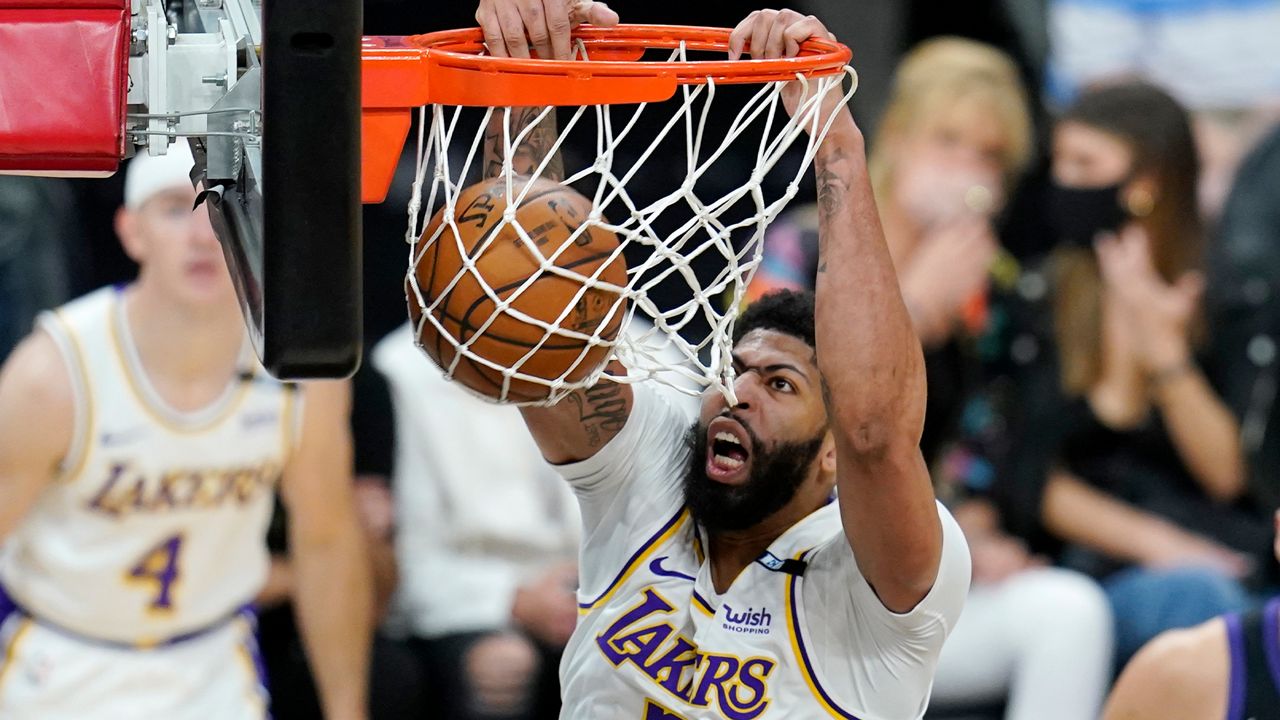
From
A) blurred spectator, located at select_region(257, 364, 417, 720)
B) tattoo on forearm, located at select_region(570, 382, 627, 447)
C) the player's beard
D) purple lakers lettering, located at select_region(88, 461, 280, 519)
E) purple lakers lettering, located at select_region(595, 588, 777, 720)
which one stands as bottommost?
blurred spectator, located at select_region(257, 364, 417, 720)

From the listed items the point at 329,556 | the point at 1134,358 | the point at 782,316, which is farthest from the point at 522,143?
the point at 1134,358

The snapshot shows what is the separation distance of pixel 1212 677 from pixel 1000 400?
223 cm

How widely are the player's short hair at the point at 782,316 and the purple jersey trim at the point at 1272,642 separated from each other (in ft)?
3.61

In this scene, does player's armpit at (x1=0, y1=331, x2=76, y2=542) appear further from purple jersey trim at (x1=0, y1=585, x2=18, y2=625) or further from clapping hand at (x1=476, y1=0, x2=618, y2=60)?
clapping hand at (x1=476, y1=0, x2=618, y2=60)

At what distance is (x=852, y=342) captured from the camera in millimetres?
2814

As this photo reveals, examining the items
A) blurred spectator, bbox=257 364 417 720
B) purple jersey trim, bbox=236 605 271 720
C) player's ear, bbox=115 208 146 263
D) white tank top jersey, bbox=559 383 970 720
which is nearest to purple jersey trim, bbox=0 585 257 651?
→ purple jersey trim, bbox=236 605 271 720

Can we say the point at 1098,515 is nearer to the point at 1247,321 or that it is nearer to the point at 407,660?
the point at 1247,321

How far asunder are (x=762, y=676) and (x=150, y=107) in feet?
4.27

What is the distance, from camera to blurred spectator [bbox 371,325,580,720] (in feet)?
16.6

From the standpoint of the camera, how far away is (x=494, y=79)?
2.73m

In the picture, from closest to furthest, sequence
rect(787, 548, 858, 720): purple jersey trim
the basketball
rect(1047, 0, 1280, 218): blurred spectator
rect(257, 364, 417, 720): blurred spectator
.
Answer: the basketball < rect(787, 548, 858, 720): purple jersey trim < rect(257, 364, 417, 720): blurred spectator < rect(1047, 0, 1280, 218): blurred spectator

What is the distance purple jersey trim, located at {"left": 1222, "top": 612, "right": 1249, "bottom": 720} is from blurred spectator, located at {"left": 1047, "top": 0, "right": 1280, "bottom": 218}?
12.1ft

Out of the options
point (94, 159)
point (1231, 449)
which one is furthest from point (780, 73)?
point (1231, 449)

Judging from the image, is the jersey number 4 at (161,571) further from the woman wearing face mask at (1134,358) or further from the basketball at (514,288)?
the woman wearing face mask at (1134,358)
